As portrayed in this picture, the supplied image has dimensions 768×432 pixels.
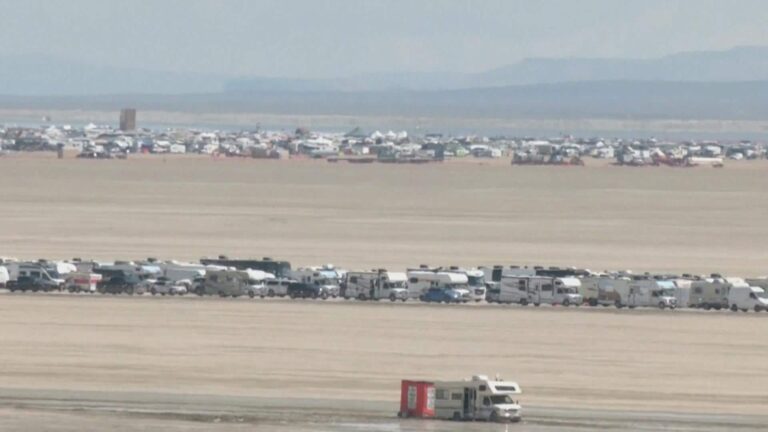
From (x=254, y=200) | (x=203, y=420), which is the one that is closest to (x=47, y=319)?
(x=203, y=420)

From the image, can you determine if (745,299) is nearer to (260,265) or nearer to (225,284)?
(260,265)

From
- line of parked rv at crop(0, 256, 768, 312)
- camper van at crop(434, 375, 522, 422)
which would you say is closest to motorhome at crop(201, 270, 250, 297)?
line of parked rv at crop(0, 256, 768, 312)

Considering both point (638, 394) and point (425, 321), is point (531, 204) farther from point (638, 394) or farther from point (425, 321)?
point (638, 394)

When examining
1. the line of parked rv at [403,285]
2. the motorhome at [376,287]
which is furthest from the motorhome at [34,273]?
the motorhome at [376,287]

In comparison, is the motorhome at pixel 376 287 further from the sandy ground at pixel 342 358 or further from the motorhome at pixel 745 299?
the motorhome at pixel 745 299

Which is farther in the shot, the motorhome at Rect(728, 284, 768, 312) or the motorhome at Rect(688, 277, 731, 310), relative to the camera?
the motorhome at Rect(688, 277, 731, 310)

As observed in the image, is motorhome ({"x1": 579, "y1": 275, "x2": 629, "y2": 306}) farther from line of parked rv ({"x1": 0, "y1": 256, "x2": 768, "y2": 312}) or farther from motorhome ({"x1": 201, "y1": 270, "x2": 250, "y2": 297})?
motorhome ({"x1": 201, "y1": 270, "x2": 250, "y2": 297})
